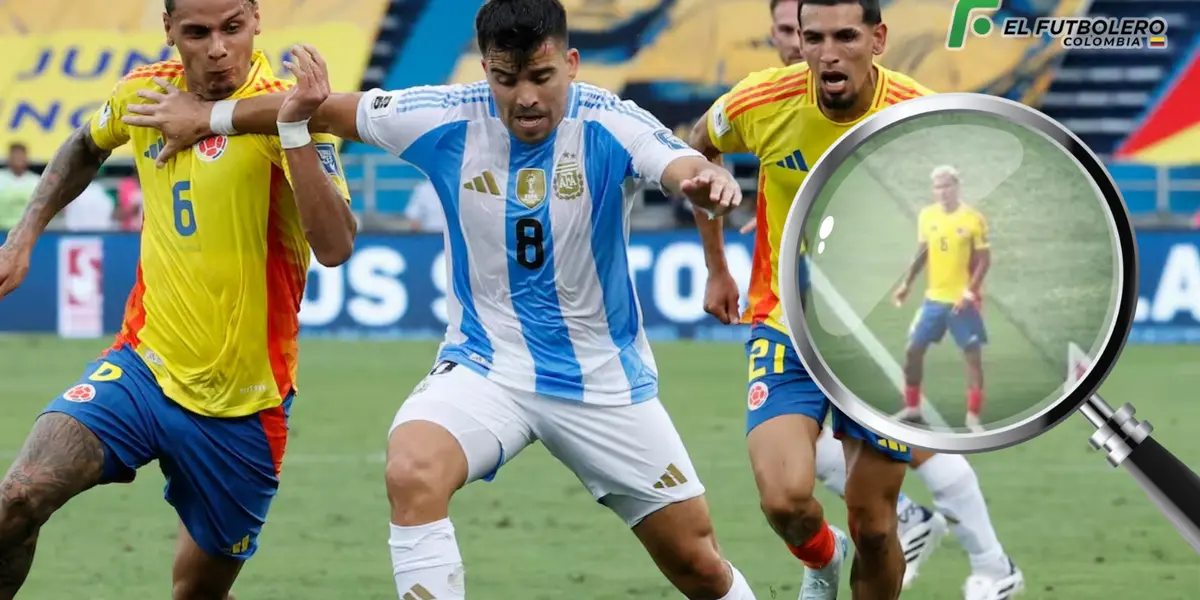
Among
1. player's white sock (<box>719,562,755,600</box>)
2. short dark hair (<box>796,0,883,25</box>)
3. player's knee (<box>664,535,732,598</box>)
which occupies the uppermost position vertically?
short dark hair (<box>796,0,883,25</box>)

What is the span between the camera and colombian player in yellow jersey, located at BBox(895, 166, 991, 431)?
98.1 inches

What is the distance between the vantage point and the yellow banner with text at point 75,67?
2605 centimetres

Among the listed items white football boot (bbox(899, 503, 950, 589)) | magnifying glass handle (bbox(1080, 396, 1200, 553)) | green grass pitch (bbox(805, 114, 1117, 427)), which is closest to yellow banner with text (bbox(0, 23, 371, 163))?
white football boot (bbox(899, 503, 950, 589))

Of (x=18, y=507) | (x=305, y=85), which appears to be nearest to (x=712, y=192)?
(x=305, y=85)

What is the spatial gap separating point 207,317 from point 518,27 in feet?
4.53

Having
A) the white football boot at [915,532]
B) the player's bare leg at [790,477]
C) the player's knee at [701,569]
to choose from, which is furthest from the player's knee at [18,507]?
the white football boot at [915,532]

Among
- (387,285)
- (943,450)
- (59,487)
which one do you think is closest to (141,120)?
(59,487)

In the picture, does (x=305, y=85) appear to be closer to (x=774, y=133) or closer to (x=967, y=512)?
(x=774, y=133)

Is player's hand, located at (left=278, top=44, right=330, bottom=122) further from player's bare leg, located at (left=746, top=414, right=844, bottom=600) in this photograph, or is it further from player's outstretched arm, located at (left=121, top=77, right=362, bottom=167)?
player's bare leg, located at (left=746, top=414, right=844, bottom=600)

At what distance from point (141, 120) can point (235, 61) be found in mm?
342

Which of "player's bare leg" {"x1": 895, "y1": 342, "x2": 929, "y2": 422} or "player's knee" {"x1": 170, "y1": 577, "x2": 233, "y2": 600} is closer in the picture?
"player's bare leg" {"x1": 895, "y1": 342, "x2": 929, "y2": 422}

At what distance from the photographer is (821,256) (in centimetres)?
266

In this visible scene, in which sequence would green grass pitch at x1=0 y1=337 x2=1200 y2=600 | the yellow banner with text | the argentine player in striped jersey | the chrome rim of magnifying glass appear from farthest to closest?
the yellow banner with text < green grass pitch at x1=0 y1=337 x2=1200 y2=600 < the argentine player in striped jersey < the chrome rim of magnifying glass

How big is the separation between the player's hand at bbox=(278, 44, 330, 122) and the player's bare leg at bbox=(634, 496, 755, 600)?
1.59 metres
